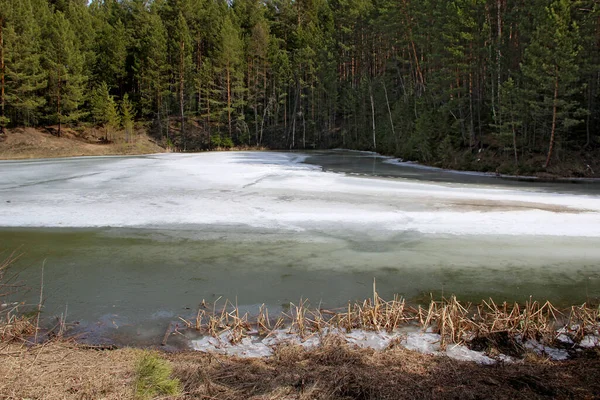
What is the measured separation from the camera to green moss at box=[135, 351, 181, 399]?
2.54 metres

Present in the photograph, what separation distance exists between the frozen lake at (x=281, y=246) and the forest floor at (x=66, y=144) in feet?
79.1

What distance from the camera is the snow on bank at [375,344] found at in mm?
3713

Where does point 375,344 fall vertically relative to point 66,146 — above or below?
below

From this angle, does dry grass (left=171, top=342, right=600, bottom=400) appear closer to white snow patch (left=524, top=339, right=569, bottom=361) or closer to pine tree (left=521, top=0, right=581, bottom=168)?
white snow patch (left=524, top=339, right=569, bottom=361)

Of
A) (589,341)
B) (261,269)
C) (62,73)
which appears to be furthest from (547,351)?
(62,73)

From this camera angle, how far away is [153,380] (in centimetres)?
260

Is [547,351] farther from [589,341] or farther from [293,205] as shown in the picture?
[293,205]

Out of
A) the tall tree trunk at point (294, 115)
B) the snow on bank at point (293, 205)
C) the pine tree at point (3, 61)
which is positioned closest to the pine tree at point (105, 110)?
the pine tree at point (3, 61)

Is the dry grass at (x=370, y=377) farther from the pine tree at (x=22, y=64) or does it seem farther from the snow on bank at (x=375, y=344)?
the pine tree at (x=22, y=64)

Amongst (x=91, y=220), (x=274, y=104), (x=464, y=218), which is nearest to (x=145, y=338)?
(x=91, y=220)

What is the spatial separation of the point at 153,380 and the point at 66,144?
1648 inches

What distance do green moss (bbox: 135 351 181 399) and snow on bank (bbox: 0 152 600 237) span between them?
6277mm

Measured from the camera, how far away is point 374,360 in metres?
3.42

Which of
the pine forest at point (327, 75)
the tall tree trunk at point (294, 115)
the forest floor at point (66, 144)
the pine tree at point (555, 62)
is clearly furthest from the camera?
the tall tree trunk at point (294, 115)
